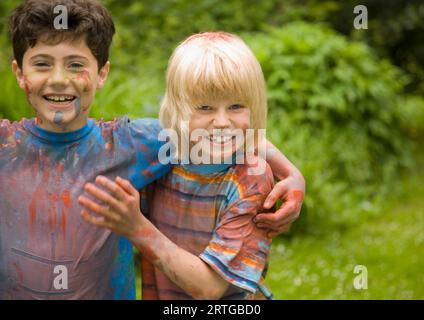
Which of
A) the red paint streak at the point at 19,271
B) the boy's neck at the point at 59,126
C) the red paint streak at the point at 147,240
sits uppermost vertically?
the boy's neck at the point at 59,126

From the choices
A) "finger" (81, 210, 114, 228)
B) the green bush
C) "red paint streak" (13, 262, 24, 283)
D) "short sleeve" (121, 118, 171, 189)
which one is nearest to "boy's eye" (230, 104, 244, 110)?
"short sleeve" (121, 118, 171, 189)

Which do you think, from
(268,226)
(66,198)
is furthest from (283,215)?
(66,198)

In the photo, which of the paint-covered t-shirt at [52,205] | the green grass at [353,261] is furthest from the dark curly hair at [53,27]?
the green grass at [353,261]

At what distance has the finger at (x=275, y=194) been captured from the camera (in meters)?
2.20

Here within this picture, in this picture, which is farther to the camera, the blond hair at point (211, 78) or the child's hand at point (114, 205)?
the blond hair at point (211, 78)

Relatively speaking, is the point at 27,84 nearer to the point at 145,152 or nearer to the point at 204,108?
the point at 145,152

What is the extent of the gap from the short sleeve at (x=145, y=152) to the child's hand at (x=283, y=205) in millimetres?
373

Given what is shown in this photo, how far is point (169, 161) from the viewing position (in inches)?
91.9

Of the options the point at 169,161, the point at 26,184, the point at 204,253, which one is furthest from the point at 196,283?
the point at 26,184

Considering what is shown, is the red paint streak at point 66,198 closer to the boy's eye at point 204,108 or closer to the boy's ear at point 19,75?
the boy's ear at point 19,75

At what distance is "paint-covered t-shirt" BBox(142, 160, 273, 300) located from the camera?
7.06 feet

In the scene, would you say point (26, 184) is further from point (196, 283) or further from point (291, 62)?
point (291, 62)

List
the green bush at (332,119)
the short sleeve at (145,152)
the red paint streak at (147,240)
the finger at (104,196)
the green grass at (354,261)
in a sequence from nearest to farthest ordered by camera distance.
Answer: the finger at (104,196), the red paint streak at (147,240), the short sleeve at (145,152), the green grass at (354,261), the green bush at (332,119)

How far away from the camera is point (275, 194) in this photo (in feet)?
7.32
